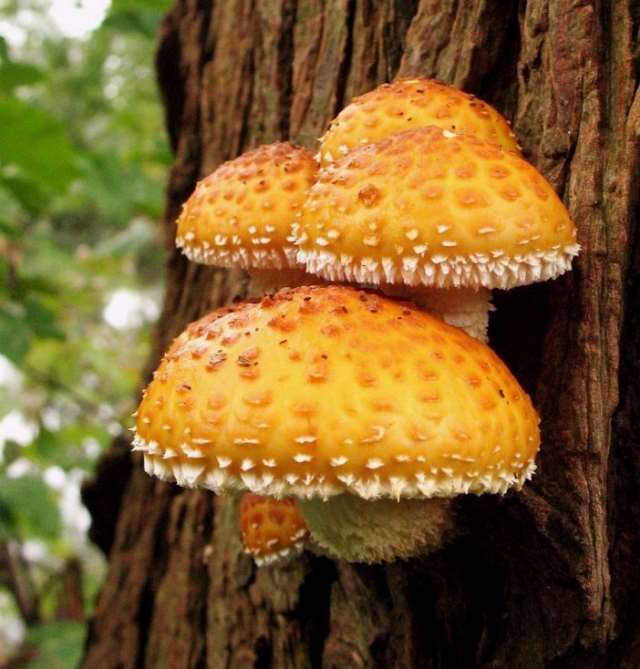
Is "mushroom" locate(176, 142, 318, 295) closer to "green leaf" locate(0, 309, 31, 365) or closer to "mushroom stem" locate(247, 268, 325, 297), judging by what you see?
"mushroom stem" locate(247, 268, 325, 297)

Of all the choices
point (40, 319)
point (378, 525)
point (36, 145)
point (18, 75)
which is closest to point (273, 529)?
point (378, 525)

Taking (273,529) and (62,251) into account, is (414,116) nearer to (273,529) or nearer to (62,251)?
(273,529)

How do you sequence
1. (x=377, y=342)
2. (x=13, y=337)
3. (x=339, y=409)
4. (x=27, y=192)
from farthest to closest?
(x=13, y=337) < (x=27, y=192) < (x=377, y=342) < (x=339, y=409)

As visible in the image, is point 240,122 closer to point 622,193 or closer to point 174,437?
point 622,193

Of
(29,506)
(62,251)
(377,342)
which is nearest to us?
(377,342)

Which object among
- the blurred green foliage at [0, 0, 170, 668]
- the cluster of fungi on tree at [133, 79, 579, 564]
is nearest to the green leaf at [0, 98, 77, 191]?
the blurred green foliage at [0, 0, 170, 668]

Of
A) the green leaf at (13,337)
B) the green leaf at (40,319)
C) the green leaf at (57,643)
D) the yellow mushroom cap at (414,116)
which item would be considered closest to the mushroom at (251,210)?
the yellow mushroom cap at (414,116)

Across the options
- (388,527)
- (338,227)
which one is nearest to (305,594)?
(388,527)

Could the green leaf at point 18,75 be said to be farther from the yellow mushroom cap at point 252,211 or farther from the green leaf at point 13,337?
the yellow mushroom cap at point 252,211
